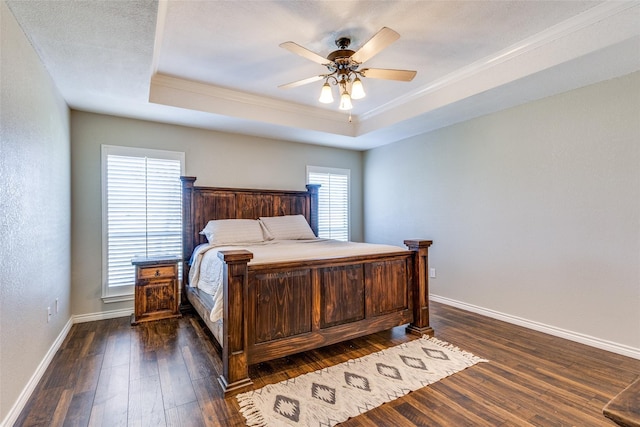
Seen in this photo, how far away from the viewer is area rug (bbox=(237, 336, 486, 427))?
1856 millimetres

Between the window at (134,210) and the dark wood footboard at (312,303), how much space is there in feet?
6.91

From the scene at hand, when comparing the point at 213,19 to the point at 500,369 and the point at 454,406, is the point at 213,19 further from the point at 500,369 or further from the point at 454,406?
the point at 500,369

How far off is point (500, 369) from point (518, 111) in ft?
8.76

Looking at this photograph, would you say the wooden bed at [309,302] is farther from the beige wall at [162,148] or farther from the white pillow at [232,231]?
the beige wall at [162,148]

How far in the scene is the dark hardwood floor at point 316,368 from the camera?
1.83 meters

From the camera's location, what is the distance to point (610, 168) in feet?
9.02

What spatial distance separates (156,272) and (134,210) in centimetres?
85

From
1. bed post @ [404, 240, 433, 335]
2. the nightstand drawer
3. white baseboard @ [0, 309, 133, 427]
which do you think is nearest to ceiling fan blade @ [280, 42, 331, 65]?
bed post @ [404, 240, 433, 335]

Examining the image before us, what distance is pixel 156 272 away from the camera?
11.5ft

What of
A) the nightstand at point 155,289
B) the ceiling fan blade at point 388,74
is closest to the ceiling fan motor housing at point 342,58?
the ceiling fan blade at point 388,74

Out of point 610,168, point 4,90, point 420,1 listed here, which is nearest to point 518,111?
point 610,168

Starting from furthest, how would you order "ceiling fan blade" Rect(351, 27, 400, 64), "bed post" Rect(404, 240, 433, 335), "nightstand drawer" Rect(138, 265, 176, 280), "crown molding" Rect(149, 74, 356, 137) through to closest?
"nightstand drawer" Rect(138, 265, 176, 280), "crown molding" Rect(149, 74, 356, 137), "bed post" Rect(404, 240, 433, 335), "ceiling fan blade" Rect(351, 27, 400, 64)

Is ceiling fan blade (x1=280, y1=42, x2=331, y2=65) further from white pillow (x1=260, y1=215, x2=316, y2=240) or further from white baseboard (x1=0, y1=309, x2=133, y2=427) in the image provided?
white baseboard (x1=0, y1=309, x2=133, y2=427)

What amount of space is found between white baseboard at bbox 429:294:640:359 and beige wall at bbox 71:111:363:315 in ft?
9.78
